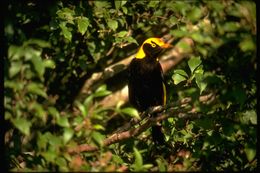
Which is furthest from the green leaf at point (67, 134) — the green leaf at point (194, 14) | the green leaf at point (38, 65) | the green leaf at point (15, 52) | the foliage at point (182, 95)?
the green leaf at point (194, 14)

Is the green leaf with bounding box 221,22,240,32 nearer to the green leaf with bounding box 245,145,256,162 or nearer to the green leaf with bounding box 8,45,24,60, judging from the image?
the green leaf with bounding box 245,145,256,162

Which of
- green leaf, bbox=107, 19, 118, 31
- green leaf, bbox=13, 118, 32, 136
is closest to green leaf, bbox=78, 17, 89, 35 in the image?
green leaf, bbox=107, 19, 118, 31

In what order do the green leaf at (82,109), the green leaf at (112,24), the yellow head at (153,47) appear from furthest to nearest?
the yellow head at (153,47), the green leaf at (112,24), the green leaf at (82,109)

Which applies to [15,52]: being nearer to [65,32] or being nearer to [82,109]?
[82,109]

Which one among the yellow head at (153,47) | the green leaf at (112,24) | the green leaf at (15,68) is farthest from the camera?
the yellow head at (153,47)

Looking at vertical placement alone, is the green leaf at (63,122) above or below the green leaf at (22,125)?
below

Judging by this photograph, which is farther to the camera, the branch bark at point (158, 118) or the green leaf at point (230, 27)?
the branch bark at point (158, 118)

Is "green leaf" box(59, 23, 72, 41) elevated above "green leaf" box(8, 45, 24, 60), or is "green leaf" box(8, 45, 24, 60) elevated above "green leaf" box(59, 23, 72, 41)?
"green leaf" box(8, 45, 24, 60)

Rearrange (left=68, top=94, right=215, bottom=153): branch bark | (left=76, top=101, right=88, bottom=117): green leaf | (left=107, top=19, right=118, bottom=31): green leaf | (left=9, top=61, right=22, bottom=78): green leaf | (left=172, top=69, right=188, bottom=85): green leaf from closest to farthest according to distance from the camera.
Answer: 1. (left=9, top=61, right=22, bottom=78): green leaf
2. (left=76, top=101, right=88, bottom=117): green leaf
3. (left=68, top=94, right=215, bottom=153): branch bark
4. (left=172, top=69, right=188, bottom=85): green leaf
5. (left=107, top=19, right=118, bottom=31): green leaf

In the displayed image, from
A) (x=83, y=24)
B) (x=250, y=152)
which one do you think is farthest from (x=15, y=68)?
(x=83, y=24)

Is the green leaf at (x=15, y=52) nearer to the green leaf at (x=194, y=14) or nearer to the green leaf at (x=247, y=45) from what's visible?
A: the green leaf at (x=194, y=14)

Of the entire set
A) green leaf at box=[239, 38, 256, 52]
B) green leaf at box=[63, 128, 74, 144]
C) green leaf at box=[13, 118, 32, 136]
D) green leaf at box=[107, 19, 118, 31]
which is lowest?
green leaf at box=[107, 19, 118, 31]

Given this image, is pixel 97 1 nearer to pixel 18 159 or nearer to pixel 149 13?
pixel 18 159

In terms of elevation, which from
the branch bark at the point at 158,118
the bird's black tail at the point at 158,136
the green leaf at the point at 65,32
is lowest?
the bird's black tail at the point at 158,136
